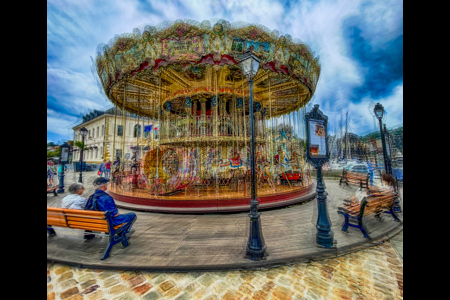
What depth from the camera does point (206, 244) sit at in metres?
3.63

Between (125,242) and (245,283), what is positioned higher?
(125,242)

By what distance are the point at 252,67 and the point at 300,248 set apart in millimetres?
3697

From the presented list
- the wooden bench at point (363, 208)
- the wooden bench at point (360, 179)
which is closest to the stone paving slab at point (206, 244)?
the wooden bench at point (363, 208)

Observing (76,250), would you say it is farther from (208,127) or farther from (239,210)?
(208,127)

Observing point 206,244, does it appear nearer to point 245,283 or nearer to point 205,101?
point 245,283

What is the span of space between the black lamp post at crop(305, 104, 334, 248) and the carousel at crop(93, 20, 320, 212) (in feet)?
6.95

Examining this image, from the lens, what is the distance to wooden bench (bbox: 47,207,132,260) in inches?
123

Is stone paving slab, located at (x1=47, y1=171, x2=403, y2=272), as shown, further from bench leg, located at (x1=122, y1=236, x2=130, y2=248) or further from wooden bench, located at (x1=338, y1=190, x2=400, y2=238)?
wooden bench, located at (x1=338, y1=190, x2=400, y2=238)

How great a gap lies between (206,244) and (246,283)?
130cm

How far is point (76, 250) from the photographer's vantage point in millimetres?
3422

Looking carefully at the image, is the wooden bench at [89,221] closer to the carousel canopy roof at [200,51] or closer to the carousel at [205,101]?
the carousel at [205,101]

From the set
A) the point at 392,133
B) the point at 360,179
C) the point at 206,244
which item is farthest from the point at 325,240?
the point at 392,133
